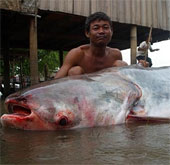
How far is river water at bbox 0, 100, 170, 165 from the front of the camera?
116 cm

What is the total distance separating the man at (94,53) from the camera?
8.71ft

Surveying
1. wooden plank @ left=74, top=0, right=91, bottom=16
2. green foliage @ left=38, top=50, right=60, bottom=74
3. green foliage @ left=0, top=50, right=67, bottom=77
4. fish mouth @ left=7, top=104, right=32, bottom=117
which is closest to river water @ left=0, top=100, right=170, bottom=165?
fish mouth @ left=7, top=104, right=32, bottom=117

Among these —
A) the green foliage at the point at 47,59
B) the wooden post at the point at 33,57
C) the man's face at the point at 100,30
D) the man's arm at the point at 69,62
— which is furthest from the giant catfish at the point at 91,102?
the green foliage at the point at 47,59

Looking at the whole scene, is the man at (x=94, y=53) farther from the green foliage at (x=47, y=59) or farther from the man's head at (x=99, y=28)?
the green foliage at (x=47, y=59)

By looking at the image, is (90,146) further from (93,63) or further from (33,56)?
(33,56)

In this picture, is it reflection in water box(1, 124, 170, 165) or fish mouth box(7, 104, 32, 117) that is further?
fish mouth box(7, 104, 32, 117)

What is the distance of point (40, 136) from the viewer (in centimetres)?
166

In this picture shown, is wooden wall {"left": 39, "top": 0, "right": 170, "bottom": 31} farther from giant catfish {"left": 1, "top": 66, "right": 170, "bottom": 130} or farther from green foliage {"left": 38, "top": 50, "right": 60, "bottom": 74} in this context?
green foliage {"left": 38, "top": 50, "right": 60, "bottom": 74}

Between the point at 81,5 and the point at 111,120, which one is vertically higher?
the point at 81,5

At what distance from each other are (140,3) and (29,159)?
7.05 metres

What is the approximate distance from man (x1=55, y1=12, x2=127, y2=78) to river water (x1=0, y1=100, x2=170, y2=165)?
1.01 metres

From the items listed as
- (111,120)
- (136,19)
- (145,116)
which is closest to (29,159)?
(111,120)

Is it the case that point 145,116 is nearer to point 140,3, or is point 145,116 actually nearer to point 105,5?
point 105,5

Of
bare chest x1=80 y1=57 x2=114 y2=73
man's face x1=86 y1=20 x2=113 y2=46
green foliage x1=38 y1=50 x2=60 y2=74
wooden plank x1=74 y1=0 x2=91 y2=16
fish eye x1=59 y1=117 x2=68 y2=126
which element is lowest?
fish eye x1=59 y1=117 x2=68 y2=126
